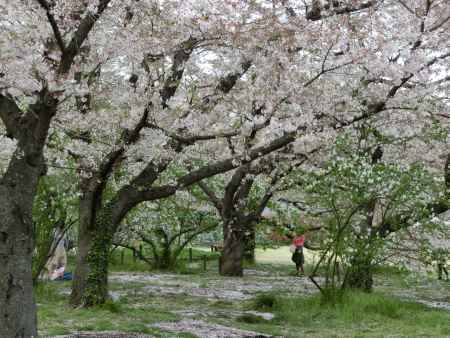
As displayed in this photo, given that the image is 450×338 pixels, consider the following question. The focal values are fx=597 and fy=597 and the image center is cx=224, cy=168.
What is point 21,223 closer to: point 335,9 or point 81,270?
point 81,270

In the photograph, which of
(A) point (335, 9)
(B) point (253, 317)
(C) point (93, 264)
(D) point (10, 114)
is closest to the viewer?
(D) point (10, 114)

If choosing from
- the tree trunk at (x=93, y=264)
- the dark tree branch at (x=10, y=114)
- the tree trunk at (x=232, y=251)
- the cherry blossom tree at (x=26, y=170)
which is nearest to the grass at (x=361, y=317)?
the tree trunk at (x=93, y=264)

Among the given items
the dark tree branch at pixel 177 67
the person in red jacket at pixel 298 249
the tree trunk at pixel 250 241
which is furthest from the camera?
the person in red jacket at pixel 298 249

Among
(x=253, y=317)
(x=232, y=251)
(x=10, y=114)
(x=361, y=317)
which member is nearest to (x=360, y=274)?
(x=361, y=317)

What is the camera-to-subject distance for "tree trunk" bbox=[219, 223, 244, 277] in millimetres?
22031

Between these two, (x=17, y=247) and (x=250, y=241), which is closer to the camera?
(x=17, y=247)

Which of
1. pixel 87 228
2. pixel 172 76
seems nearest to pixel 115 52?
pixel 172 76

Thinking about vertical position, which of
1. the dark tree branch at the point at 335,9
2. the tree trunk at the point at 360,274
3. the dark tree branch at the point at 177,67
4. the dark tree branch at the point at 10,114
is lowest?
the tree trunk at the point at 360,274

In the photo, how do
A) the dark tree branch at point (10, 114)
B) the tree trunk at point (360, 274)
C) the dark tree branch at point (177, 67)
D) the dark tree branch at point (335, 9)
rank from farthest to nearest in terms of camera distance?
the tree trunk at point (360, 274) → the dark tree branch at point (177, 67) → the dark tree branch at point (335, 9) → the dark tree branch at point (10, 114)

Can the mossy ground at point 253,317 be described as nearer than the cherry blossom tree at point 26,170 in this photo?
No

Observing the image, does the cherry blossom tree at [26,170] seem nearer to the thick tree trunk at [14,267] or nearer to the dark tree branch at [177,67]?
the thick tree trunk at [14,267]

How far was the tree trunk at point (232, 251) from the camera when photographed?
72.3 feet

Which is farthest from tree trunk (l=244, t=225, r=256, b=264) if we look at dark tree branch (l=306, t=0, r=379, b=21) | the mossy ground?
dark tree branch (l=306, t=0, r=379, b=21)

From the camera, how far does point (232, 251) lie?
22688 mm
